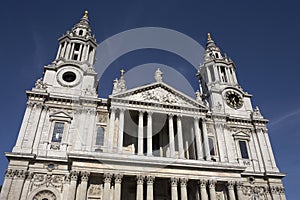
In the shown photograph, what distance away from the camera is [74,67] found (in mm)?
30469

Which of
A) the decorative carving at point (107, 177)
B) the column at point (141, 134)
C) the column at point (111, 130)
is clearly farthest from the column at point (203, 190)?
the column at point (111, 130)

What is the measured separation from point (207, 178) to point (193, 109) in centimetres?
766

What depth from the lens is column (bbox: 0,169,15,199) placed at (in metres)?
20.1

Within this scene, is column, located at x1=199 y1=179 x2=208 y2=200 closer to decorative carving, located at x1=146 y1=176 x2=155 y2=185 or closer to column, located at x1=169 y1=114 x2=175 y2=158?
column, located at x1=169 y1=114 x2=175 y2=158

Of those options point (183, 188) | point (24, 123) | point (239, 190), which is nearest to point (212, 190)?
point (183, 188)

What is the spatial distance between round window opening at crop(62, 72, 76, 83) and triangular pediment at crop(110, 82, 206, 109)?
6581 mm

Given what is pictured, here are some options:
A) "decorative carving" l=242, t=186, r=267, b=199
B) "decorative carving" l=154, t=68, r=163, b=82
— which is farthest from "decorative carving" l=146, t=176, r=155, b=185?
"decorative carving" l=154, t=68, r=163, b=82

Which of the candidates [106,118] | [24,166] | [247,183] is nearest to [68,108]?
[106,118]

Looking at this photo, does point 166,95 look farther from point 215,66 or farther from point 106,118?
point 215,66

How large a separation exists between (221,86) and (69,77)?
1895 cm

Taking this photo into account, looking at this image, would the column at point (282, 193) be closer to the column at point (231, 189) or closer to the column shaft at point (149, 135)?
the column at point (231, 189)

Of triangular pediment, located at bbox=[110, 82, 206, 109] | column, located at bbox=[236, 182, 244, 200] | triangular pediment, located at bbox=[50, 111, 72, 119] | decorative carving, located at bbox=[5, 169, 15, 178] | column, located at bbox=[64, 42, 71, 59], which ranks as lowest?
column, located at bbox=[236, 182, 244, 200]

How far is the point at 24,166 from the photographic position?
21844 millimetres

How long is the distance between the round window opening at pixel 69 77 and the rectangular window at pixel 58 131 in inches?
238
